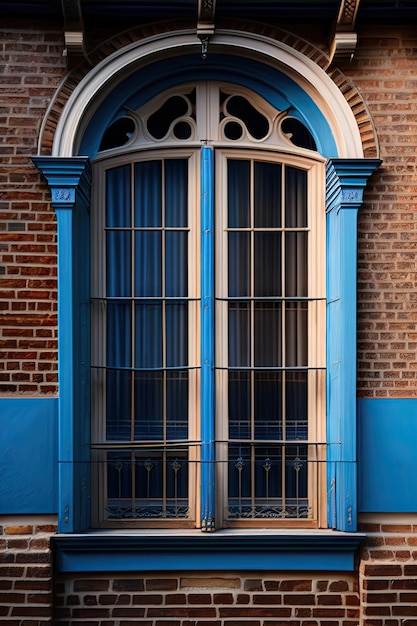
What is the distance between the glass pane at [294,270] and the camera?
6.62 m

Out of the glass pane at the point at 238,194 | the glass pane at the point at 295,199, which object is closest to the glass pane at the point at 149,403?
the glass pane at the point at 238,194

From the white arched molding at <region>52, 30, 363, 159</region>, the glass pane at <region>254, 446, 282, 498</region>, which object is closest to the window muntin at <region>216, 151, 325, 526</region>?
the glass pane at <region>254, 446, 282, 498</region>

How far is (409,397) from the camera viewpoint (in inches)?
249

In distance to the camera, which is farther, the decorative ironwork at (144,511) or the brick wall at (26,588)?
the decorative ironwork at (144,511)

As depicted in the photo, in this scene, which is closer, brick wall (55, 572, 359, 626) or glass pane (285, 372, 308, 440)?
brick wall (55, 572, 359, 626)

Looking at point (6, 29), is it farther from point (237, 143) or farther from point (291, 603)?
point (291, 603)

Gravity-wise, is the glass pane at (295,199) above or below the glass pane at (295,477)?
above

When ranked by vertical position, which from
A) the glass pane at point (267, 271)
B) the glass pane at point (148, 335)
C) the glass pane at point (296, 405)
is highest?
the glass pane at point (267, 271)

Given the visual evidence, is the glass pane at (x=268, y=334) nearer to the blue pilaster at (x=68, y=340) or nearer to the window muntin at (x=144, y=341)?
the window muntin at (x=144, y=341)

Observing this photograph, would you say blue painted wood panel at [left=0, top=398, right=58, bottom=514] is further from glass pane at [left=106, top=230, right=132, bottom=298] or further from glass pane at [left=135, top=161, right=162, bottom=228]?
glass pane at [left=135, top=161, right=162, bottom=228]

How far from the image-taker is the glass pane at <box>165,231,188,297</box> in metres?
6.60

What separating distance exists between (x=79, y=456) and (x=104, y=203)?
1.91 meters

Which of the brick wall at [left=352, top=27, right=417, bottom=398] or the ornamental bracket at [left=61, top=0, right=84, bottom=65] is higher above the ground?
the ornamental bracket at [left=61, top=0, right=84, bottom=65]

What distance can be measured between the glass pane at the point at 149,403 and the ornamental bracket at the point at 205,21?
244 centimetres
